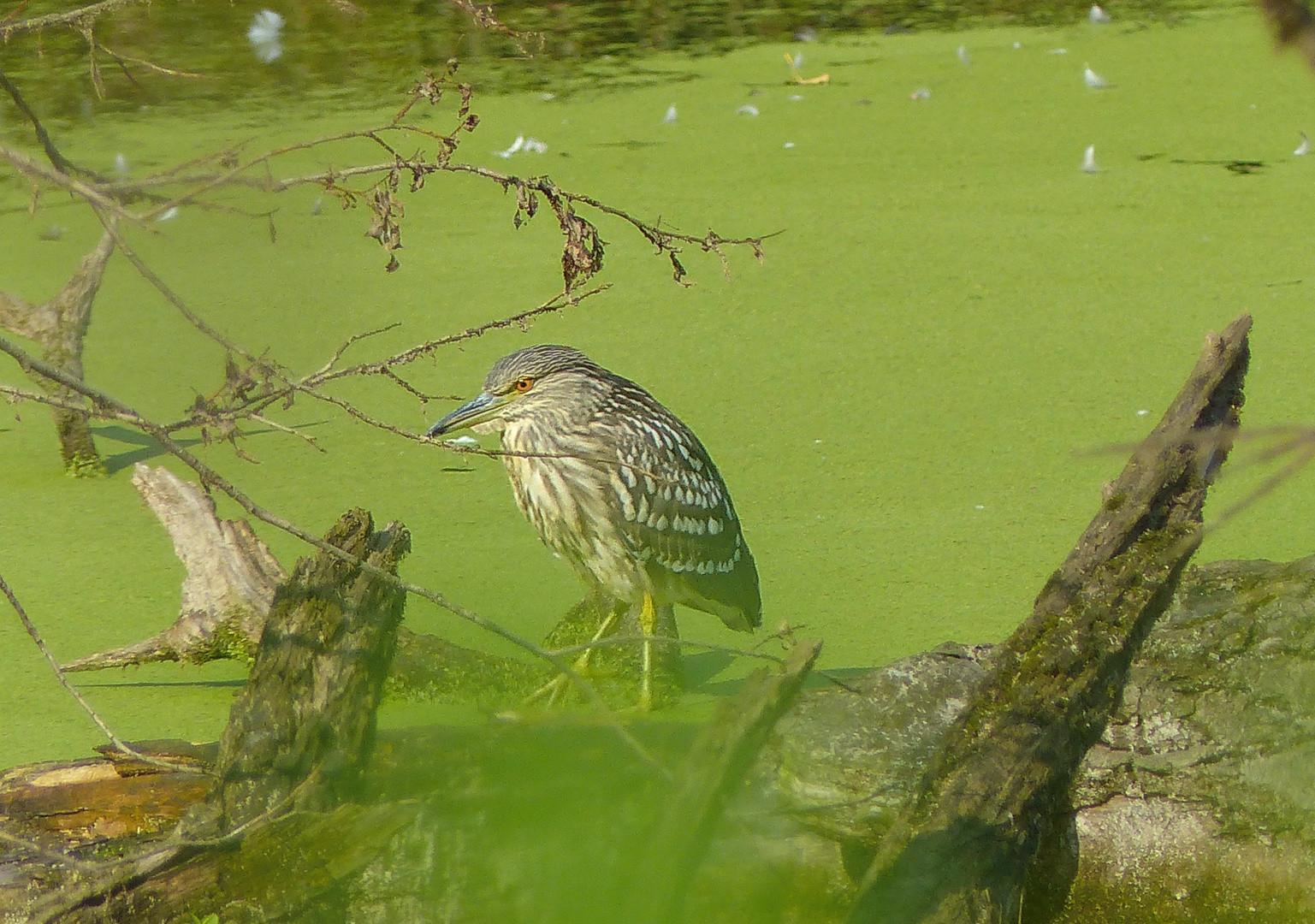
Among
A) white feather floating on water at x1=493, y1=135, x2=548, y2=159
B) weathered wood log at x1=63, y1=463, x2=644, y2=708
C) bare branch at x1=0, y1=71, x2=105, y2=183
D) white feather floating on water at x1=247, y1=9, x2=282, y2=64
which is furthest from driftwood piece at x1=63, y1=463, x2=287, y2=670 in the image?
white feather floating on water at x1=247, y1=9, x2=282, y2=64

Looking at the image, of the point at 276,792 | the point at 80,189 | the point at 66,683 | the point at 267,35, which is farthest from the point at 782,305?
the point at 267,35

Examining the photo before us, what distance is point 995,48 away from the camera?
5.45 metres

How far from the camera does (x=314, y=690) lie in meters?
1.69

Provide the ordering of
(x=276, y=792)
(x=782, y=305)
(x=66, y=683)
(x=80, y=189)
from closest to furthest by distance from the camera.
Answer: (x=80, y=189) < (x=66, y=683) < (x=276, y=792) < (x=782, y=305)

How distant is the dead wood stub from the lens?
5.27 ft

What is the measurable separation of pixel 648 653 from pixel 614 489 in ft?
0.91

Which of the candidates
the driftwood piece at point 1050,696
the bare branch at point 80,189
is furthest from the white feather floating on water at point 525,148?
the bare branch at point 80,189

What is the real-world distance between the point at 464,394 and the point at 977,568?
1303 millimetres

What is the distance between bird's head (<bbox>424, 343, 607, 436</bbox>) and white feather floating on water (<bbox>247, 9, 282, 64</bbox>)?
3.62 m

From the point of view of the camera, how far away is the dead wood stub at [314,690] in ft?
5.27

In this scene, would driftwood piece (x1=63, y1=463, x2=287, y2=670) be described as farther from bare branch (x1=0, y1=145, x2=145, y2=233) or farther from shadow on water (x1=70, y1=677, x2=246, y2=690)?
bare branch (x1=0, y1=145, x2=145, y2=233)

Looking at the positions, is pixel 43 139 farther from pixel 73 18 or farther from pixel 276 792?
pixel 276 792

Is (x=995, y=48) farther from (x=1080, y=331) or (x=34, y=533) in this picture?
(x=34, y=533)

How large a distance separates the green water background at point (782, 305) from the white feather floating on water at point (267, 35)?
7 cm
